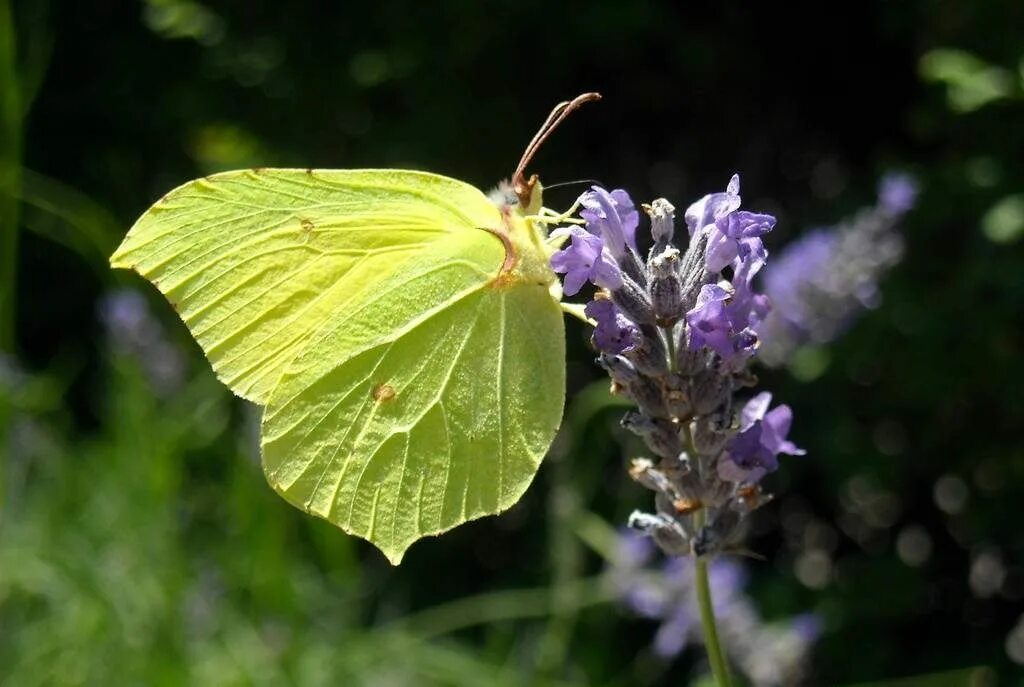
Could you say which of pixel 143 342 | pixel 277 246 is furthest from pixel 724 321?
pixel 143 342

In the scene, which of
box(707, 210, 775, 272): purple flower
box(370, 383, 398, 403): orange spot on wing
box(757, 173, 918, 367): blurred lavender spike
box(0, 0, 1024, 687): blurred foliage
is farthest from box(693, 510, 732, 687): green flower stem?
box(757, 173, 918, 367): blurred lavender spike

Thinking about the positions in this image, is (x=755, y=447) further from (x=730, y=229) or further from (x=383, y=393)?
(x=383, y=393)

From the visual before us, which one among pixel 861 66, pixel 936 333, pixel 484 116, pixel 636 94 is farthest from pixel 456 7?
pixel 936 333

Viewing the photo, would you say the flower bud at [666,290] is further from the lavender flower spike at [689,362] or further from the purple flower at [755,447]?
the purple flower at [755,447]

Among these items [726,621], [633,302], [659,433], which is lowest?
[726,621]

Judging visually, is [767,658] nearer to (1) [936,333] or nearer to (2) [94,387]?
(1) [936,333]

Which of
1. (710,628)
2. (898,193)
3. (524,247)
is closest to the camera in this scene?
(710,628)

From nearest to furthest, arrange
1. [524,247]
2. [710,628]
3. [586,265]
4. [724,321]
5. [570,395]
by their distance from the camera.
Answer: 1. [710,628]
2. [724,321]
3. [586,265]
4. [524,247]
5. [570,395]

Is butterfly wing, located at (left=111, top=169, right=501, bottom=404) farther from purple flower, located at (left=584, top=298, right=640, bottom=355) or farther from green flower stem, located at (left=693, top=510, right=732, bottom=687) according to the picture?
green flower stem, located at (left=693, top=510, right=732, bottom=687)

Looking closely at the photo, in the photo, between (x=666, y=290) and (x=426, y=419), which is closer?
(x=666, y=290)
